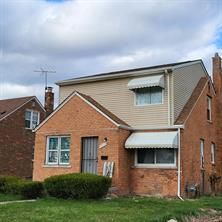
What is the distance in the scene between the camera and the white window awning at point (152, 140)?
771 inches

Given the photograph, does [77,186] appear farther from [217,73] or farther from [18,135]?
[18,135]

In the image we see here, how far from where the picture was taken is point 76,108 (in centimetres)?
2228

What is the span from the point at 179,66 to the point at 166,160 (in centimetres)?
549

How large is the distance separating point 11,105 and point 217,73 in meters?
18.5

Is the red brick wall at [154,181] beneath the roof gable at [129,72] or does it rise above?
beneath

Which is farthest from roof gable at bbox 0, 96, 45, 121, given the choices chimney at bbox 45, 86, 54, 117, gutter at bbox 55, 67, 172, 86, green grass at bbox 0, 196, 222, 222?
green grass at bbox 0, 196, 222, 222

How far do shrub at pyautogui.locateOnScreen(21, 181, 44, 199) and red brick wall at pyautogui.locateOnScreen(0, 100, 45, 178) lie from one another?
49.4ft

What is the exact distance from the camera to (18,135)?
111ft

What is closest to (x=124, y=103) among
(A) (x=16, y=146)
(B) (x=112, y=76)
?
(B) (x=112, y=76)

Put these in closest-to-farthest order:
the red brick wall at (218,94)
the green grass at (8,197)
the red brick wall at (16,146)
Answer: the green grass at (8,197)
the red brick wall at (218,94)
the red brick wall at (16,146)

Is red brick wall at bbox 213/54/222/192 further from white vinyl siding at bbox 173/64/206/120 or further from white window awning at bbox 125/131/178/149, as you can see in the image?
white window awning at bbox 125/131/178/149

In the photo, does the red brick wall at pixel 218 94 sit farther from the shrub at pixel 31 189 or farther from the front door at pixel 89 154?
the shrub at pixel 31 189

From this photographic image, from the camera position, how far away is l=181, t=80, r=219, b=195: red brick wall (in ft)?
67.5

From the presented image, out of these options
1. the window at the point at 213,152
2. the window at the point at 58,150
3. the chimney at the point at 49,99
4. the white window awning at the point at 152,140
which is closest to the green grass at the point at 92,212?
the white window awning at the point at 152,140
